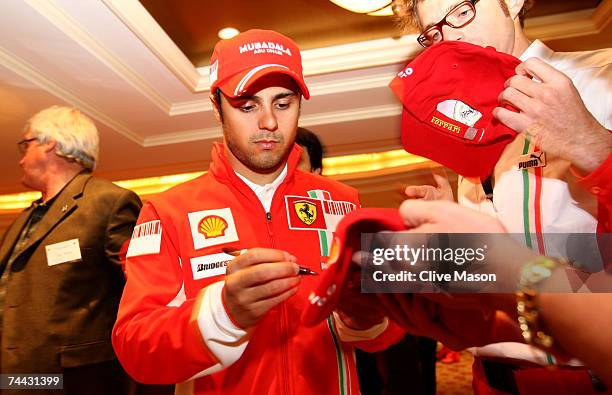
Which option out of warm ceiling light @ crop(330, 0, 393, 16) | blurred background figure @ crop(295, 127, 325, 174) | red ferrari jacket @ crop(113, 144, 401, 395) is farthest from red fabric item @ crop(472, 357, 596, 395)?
warm ceiling light @ crop(330, 0, 393, 16)

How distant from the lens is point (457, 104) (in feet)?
2.44

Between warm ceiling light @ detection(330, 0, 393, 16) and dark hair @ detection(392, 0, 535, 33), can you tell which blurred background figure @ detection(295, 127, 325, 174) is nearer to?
dark hair @ detection(392, 0, 535, 33)

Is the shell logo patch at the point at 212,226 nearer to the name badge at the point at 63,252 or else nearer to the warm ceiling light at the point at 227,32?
the name badge at the point at 63,252

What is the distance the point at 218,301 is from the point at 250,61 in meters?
0.61

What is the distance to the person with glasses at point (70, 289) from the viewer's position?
1791 mm

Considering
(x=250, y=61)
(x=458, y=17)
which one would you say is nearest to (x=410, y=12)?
(x=458, y=17)

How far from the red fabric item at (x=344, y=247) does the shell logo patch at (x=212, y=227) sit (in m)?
0.56

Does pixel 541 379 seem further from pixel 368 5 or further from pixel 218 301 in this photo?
pixel 368 5

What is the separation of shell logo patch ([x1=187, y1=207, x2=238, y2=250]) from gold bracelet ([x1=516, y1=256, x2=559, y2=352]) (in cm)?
67

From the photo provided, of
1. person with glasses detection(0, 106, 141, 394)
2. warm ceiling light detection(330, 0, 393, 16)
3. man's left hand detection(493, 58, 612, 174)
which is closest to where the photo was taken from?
man's left hand detection(493, 58, 612, 174)

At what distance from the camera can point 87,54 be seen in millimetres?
3412

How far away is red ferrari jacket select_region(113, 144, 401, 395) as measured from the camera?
76cm

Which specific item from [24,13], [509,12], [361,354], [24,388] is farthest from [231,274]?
[24,13]

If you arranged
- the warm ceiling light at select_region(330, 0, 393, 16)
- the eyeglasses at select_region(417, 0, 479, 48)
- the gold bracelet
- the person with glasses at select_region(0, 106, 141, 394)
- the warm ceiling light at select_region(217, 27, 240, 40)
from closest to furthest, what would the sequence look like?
the gold bracelet → the eyeglasses at select_region(417, 0, 479, 48) → the person with glasses at select_region(0, 106, 141, 394) → the warm ceiling light at select_region(330, 0, 393, 16) → the warm ceiling light at select_region(217, 27, 240, 40)
